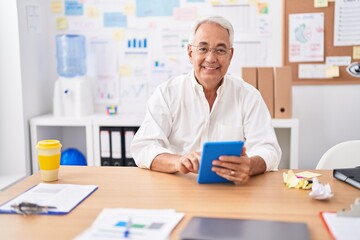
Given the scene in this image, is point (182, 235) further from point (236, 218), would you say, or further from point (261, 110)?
point (261, 110)

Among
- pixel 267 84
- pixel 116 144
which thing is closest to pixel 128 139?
pixel 116 144

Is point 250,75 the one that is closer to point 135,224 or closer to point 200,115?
point 200,115

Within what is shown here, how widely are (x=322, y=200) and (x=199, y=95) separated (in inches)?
35.8

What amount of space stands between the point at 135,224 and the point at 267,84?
189 centimetres

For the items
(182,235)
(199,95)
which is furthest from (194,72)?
(182,235)

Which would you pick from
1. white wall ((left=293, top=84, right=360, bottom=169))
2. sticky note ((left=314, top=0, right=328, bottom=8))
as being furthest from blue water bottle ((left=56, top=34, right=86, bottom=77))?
sticky note ((left=314, top=0, right=328, bottom=8))

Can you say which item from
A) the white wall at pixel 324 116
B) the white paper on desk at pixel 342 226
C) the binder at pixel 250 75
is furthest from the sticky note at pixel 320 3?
the white paper on desk at pixel 342 226

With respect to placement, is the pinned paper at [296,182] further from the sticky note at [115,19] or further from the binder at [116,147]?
the sticky note at [115,19]

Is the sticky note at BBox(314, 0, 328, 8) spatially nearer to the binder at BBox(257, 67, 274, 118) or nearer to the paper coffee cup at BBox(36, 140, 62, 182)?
the binder at BBox(257, 67, 274, 118)

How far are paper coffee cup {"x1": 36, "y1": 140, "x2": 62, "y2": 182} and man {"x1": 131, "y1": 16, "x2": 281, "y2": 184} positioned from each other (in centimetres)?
39

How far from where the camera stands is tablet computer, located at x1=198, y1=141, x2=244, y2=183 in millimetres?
1491

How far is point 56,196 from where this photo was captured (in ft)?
4.80

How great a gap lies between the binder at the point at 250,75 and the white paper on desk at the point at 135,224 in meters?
1.75

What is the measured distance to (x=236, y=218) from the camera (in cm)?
124
